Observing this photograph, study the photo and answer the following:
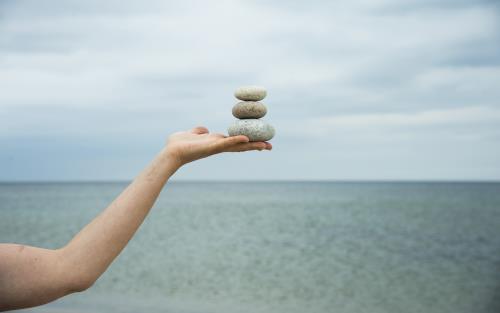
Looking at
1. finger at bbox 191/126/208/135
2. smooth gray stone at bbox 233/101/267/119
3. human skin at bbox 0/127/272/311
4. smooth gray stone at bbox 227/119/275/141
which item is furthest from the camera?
smooth gray stone at bbox 233/101/267/119

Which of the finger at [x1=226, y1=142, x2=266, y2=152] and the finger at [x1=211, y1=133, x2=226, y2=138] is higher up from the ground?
the finger at [x1=211, y1=133, x2=226, y2=138]

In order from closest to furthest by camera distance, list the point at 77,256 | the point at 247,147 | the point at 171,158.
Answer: the point at 77,256
the point at 171,158
the point at 247,147

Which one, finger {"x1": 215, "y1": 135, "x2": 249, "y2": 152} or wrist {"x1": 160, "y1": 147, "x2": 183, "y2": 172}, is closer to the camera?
wrist {"x1": 160, "y1": 147, "x2": 183, "y2": 172}

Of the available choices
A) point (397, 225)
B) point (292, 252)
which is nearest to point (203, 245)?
point (292, 252)

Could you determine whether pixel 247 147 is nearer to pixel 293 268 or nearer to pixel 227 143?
A: pixel 227 143

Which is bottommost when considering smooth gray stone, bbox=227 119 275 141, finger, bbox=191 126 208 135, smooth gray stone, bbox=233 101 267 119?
finger, bbox=191 126 208 135

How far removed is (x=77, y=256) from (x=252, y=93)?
1803mm

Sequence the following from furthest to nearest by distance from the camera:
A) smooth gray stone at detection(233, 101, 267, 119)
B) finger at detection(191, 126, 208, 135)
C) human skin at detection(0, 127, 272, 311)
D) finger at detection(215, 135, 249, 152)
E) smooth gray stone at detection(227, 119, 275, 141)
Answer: smooth gray stone at detection(233, 101, 267, 119) < smooth gray stone at detection(227, 119, 275, 141) < finger at detection(191, 126, 208, 135) < finger at detection(215, 135, 249, 152) < human skin at detection(0, 127, 272, 311)

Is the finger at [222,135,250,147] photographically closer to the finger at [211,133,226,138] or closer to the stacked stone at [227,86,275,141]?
the finger at [211,133,226,138]

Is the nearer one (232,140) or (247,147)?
(232,140)

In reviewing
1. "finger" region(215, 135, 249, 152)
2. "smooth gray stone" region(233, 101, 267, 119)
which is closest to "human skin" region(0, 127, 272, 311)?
"finger" region(215, 135, 249, 152)

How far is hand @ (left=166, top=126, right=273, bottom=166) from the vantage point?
1658mm

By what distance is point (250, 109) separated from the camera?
3025 mm

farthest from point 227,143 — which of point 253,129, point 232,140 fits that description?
point 253,129
